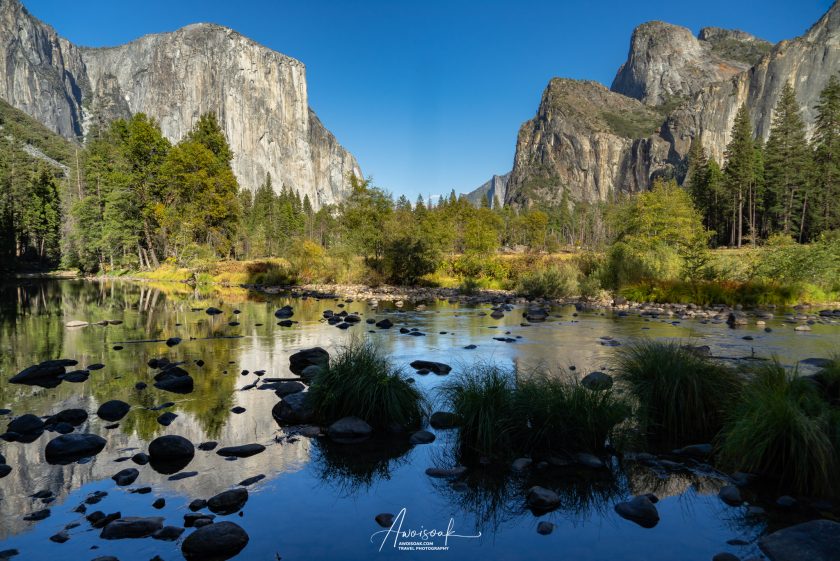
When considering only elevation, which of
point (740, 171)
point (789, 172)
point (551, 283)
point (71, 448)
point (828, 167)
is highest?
point (740, 171)

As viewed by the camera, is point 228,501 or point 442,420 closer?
point 228,501

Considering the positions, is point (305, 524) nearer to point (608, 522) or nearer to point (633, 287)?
point (608, 522)

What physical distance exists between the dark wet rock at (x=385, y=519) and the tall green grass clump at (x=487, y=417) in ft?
5.50

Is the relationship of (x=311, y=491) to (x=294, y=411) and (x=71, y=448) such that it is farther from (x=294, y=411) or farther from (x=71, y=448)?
(x=71, y=448)

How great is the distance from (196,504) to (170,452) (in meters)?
1.51

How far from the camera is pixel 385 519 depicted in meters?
4.99

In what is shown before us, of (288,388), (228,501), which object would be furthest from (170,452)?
(288,388)

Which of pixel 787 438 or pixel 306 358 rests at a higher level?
pixel 787 438

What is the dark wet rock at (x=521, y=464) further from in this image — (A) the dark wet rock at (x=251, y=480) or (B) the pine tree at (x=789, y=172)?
(B) the pine tree at (x=789, y=172)

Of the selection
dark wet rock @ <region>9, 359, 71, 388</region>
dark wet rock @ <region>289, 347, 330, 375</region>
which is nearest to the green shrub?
dark wet rock @ <region>289, 347, 330, 375</region>

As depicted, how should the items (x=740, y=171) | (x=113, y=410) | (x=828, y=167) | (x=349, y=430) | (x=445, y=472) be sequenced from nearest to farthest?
1. (x=445, y=472)
2. (x=349, y=430)
3. (x=113, y=410)
4. (x=828, y=167)
5. (x=740, y=171)

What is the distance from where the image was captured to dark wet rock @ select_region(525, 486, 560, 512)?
5156mm

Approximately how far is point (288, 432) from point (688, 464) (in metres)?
5.39

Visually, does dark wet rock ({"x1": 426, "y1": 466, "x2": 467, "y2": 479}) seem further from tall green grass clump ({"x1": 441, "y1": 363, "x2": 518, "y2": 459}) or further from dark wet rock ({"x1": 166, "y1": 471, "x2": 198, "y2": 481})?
dark wet rock ({"x1": 166, "y1": 471, "x2": 198, "y2": 481})
